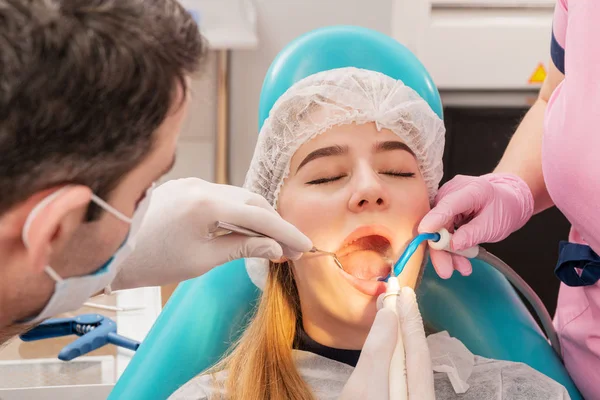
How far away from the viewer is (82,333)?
5.81 ft

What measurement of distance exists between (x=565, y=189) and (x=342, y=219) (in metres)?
0.49

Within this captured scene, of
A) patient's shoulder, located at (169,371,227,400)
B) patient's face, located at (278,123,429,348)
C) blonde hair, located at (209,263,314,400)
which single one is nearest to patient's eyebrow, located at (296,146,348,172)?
patient's face, located at (278,123,429,348)

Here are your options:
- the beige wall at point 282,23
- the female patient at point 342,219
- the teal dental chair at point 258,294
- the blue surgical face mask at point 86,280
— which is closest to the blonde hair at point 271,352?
the female patient at point 342,219

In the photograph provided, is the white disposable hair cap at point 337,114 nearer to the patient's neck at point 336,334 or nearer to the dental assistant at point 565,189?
the dental assistant at point 565,189

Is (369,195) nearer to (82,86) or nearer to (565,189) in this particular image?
(565,189)

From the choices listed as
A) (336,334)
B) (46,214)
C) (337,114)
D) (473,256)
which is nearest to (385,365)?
(336,334)

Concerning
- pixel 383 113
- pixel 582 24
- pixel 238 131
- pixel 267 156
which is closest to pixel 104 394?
pixel 267 156

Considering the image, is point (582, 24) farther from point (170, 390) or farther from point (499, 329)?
point (170, 390)

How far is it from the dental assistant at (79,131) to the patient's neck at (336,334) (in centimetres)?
78

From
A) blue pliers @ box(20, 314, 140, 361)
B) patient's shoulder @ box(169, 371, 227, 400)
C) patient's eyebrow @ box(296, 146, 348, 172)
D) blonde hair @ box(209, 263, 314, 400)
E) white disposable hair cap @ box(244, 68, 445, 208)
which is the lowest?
blue pliers @ box(20, 314, 140, 361)

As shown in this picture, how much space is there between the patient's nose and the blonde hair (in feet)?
1.10

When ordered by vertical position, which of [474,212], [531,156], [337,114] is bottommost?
[474,212]

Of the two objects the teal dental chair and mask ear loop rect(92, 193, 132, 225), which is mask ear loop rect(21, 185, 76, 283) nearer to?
mask ear loop rect(92, 193, 132, 225)

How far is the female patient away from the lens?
157 cm
